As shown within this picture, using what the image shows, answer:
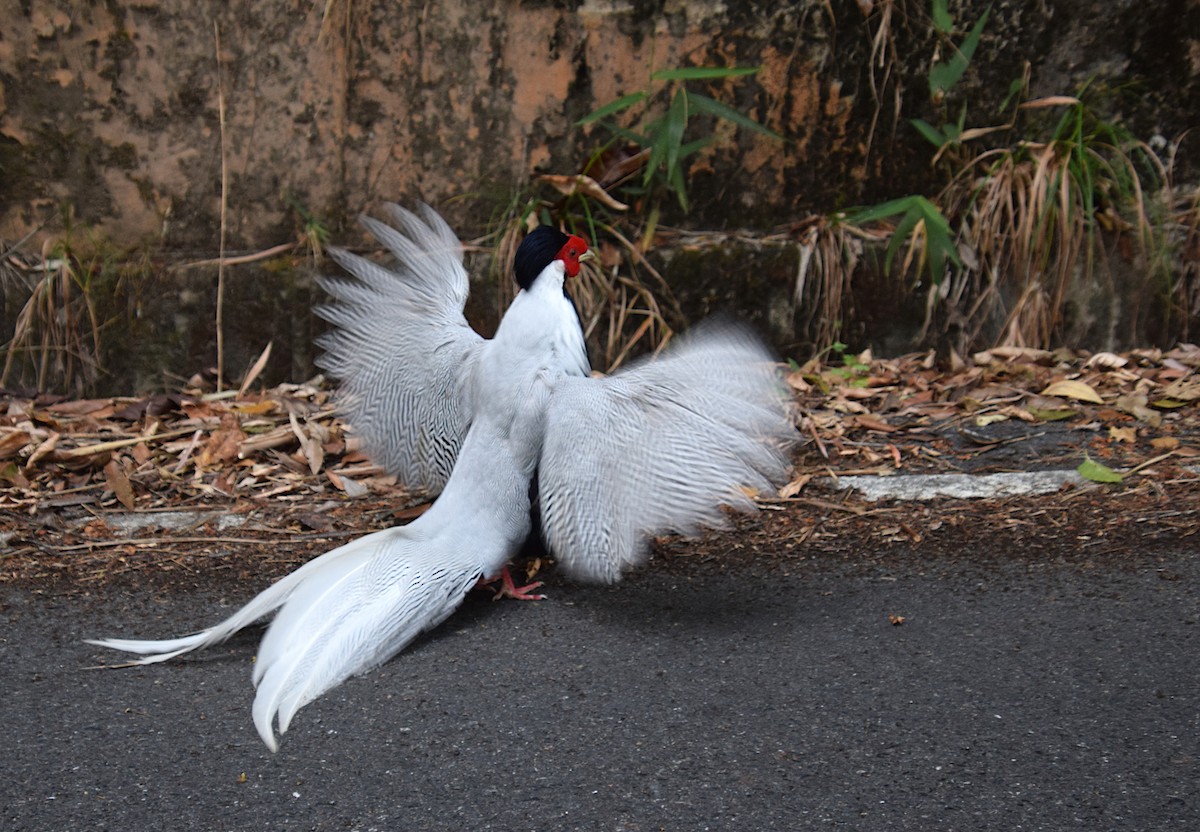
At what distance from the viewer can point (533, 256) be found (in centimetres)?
264

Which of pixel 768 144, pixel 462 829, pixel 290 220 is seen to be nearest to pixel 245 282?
pixel 290 220

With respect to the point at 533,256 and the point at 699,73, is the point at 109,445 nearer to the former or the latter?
the point at 533,256

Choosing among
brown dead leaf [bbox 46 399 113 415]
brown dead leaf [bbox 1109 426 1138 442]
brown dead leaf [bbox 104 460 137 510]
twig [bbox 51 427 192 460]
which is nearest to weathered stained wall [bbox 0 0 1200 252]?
brown dead leaf [bbox 46 399 113 415]

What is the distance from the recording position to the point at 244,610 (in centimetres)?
220

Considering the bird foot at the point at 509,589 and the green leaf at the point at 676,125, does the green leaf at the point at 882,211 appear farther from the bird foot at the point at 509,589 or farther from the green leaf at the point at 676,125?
the bird foot at the point at 509,589

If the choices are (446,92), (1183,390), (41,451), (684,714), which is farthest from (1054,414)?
(41,451)

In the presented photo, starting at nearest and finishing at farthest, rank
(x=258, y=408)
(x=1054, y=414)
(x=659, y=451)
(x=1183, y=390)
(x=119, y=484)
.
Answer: (x=659, y=451)
(x=119, y=484)
(x=1054, y=414)
(x=1183, y=390)
(x=258, y=408)

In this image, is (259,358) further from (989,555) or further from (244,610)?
(989,555)

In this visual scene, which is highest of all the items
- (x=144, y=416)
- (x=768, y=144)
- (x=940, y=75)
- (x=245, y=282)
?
(x=940, y=75)

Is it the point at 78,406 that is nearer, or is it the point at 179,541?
the point at 179,541

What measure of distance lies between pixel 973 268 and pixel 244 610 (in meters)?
2.82

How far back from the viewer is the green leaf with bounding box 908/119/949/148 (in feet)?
13.1

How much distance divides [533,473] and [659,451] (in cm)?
36

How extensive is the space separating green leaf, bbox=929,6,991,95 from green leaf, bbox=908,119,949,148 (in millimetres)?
124
